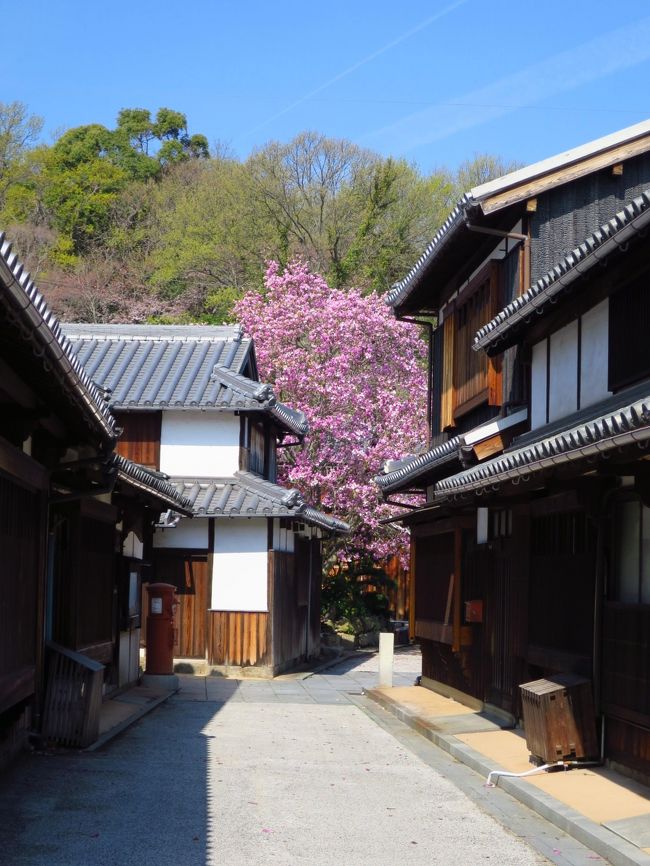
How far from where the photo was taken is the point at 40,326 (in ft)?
22.1

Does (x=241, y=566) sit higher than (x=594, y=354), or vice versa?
(x=594, y=354)

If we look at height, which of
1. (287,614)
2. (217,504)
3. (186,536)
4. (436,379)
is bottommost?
(287,614)

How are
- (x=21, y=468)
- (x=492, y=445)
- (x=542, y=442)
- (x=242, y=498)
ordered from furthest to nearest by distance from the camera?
(x=242, y=498) < (x=492, y=445) < (x=21, y=468) < (x=542, y=442)

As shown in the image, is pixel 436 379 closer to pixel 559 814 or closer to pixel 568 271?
pixel 568 271

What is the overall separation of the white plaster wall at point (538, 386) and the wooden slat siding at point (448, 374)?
169 inches

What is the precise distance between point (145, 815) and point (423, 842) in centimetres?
230

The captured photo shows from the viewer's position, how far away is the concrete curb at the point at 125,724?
12742 mm

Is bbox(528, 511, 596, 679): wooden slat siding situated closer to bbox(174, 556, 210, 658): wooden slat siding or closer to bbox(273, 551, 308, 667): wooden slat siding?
bbox(273, 551, 308, 667): wooden slat siding

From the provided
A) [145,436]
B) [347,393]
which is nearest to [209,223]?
[347,393]

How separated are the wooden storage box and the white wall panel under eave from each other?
1676cm

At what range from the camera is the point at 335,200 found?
1886 inches

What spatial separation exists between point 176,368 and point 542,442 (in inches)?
752

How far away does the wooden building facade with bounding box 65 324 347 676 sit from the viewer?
2606cm

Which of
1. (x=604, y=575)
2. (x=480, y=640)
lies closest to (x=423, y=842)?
(x=604, y=575)
